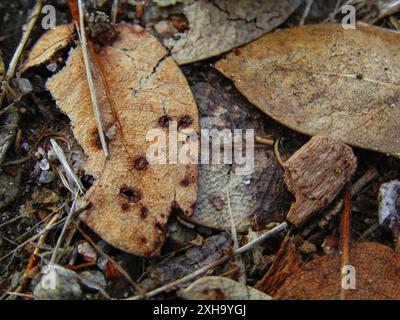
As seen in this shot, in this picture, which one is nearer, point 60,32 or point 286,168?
point 286,168

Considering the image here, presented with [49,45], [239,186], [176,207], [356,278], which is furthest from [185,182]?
[49,45]

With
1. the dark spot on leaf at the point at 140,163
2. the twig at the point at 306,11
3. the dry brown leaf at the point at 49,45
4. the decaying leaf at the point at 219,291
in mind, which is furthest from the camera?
the twig at the point at 306,11

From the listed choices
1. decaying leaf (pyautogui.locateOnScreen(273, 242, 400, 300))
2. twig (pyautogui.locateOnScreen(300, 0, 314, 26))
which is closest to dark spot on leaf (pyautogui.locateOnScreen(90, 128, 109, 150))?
decaying leaf (pyautogui.locateOnScreen(273, 242, 400, 300))

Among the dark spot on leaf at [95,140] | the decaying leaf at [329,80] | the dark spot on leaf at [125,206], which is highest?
the decaying leaf at [329,80]

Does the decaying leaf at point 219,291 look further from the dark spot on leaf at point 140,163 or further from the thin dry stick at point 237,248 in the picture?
the dark spot on leaf at point 140,163

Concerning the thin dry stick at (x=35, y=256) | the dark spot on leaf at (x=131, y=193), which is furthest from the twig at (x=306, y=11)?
the thin dry stick at (x=35, y=256)

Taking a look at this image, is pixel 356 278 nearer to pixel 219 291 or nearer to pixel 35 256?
pixel 219 291
